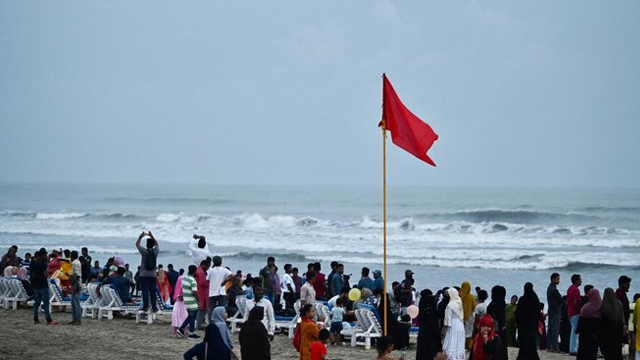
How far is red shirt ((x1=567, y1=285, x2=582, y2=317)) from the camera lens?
14555mm

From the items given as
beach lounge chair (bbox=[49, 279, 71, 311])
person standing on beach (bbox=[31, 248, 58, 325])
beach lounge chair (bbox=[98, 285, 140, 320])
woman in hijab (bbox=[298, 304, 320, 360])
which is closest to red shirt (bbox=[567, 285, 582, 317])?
woman in hijab (bbox=[298, 304, 320, 360])

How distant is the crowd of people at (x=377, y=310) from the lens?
10.7 m

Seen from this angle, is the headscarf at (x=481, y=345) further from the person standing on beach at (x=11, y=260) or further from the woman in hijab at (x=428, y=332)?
the person standing on beach at (x=11, y=260)

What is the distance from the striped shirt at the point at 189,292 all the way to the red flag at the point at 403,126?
4257 mm

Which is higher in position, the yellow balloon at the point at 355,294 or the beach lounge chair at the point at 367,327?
the yellow balloon at the point at 355,294

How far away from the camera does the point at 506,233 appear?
56.5 metres

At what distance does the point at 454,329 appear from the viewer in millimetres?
12352

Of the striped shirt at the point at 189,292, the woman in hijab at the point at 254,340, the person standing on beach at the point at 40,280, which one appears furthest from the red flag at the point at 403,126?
the person standing on beach at the point at 40,280

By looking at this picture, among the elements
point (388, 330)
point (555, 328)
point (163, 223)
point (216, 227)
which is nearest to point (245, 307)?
point (388, 330)

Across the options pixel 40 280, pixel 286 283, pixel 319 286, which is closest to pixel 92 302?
pixel 40 280

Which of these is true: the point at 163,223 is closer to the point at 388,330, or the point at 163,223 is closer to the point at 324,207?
the point at 324,207

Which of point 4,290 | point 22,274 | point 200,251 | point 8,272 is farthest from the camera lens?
point 8,272

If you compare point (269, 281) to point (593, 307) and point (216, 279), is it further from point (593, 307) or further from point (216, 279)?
point (593, 307)

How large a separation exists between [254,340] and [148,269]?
6840 millimetres
